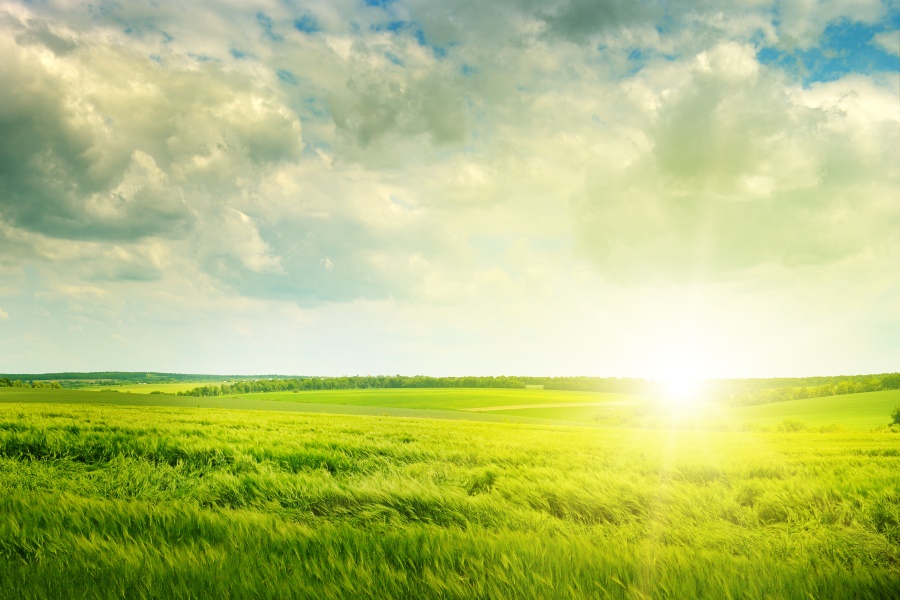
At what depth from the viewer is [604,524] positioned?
5316 mm

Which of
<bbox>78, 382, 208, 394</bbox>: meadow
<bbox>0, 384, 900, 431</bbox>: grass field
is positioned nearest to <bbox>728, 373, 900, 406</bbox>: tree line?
<bbox>0, 384, 900, 431</bbox>: grass field

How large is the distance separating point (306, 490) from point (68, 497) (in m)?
2.49

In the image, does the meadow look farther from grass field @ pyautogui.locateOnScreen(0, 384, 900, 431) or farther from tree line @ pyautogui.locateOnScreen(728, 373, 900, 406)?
tree line @ pyautogui.locateOnScreen(728, 373, 900, 406)

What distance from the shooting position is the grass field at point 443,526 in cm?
314

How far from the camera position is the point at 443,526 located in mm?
5027

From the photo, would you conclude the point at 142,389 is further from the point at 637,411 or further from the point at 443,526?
the point at 443,526

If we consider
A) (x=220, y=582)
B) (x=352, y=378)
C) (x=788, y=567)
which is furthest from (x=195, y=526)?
(x=352, y=378)

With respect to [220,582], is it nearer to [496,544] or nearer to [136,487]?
[496,544]

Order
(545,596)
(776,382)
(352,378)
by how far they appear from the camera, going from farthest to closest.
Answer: (352,378)
(776,382)
(545,596)

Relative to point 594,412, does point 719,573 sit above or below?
above

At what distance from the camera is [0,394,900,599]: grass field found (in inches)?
124

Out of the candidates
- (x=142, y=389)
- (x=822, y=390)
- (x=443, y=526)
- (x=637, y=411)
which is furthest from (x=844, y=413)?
(x=142, y=389)

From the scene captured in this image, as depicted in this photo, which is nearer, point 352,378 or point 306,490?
point 306,490

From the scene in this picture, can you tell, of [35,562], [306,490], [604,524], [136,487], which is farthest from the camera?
[136,487]
